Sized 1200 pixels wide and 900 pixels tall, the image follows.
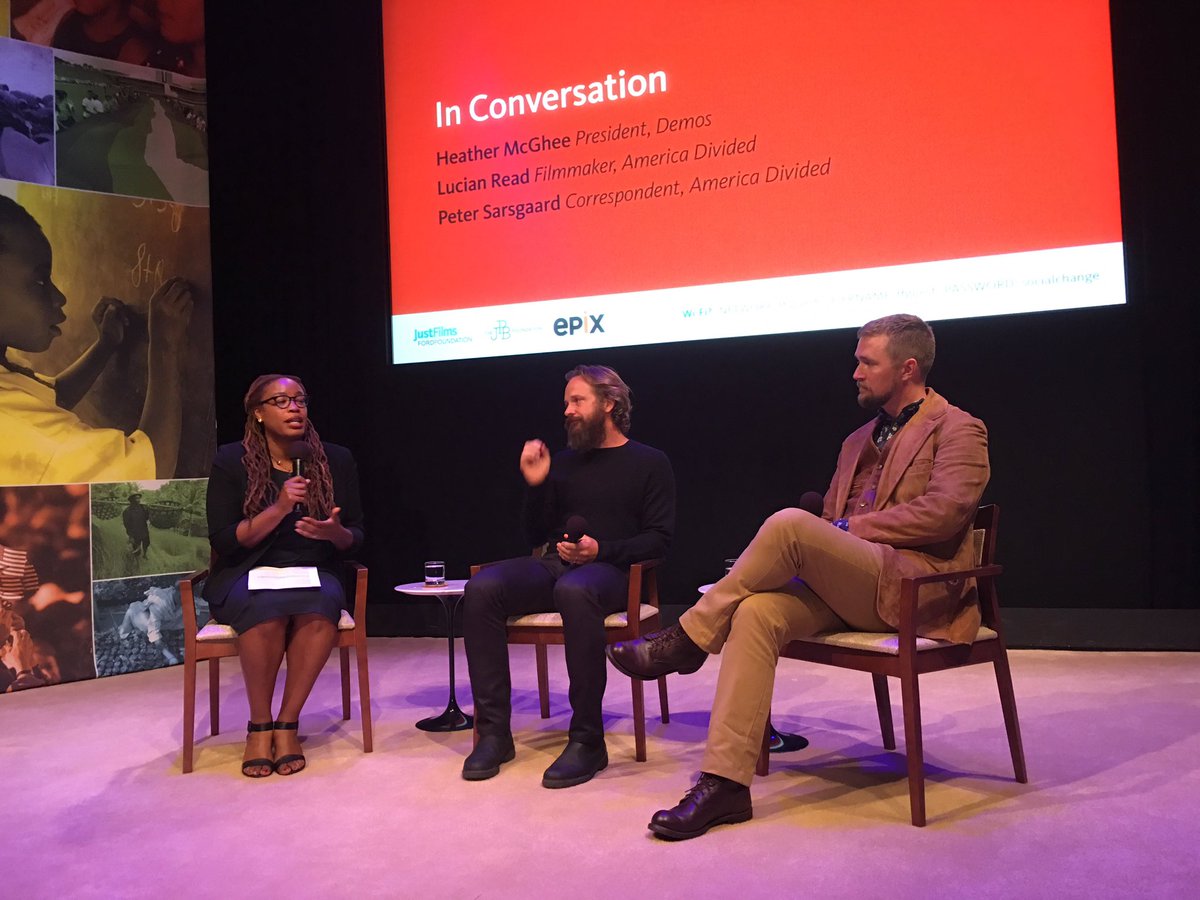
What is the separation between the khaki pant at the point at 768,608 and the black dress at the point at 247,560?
1.25 m

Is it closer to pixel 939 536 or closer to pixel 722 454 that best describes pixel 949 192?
pixel 722 454

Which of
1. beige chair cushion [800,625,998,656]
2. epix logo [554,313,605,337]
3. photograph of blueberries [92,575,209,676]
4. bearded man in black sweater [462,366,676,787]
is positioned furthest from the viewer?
epix logo [554,313,605,337]

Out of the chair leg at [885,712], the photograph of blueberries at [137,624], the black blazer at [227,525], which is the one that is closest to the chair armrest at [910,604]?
the chair leg at [885,712]

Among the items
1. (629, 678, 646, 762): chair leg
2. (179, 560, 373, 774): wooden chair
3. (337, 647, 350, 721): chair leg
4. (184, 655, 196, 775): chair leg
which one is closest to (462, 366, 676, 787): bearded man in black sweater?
(629, 678, 646, 762): chair leg

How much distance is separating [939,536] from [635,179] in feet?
9.27

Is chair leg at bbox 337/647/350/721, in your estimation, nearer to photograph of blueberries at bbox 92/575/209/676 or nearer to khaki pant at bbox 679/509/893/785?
khaki pant at bbox 679/509/893/785

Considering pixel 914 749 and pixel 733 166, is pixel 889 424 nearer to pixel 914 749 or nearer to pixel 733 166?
pixel 914 749

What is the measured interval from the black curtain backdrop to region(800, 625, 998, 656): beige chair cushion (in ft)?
7.01

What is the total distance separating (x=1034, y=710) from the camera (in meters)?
3.39

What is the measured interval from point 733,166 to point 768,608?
276 centimetres

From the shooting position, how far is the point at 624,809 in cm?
251

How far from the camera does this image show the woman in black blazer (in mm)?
3043

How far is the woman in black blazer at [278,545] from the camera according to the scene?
120 inches

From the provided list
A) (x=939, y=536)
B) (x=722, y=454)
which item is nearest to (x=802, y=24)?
(x=722, y=454)
